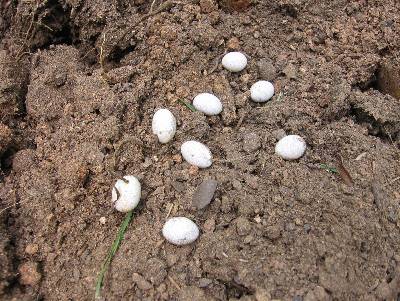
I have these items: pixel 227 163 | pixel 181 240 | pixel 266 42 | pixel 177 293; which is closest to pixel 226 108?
pixel 227 163

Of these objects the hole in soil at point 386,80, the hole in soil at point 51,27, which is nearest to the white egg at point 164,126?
the hole in soil at point 51,27

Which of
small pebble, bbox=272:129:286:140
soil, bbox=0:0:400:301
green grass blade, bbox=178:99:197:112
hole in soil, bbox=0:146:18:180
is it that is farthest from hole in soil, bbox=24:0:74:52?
small pebble, bbox=272:129:286:140

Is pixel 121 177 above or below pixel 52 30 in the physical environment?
below

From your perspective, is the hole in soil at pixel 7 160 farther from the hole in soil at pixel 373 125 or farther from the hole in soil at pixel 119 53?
the hole in soil at pixel 373 125

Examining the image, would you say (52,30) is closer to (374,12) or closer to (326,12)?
(326,12)

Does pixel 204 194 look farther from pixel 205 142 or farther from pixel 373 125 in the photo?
pixel 373 125

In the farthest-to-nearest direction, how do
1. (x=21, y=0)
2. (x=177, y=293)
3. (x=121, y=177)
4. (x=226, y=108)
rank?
(x=21, y=0) → (x=226, y=108) → (x=121, y=177) → (x=177, y=293)

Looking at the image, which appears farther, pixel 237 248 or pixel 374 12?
pixel 374 12
